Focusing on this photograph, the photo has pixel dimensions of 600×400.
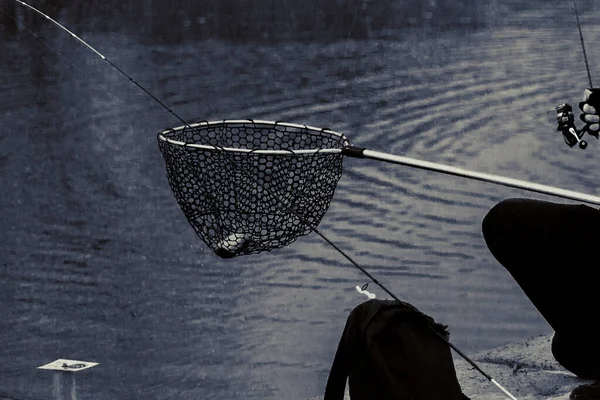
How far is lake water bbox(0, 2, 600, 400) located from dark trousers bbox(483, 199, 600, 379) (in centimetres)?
158

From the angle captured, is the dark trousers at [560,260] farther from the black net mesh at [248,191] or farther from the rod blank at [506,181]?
the black net mesh at [248,191]

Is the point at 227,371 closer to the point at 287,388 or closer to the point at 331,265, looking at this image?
the point at 287,388

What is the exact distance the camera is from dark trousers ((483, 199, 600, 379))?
4.11 ft

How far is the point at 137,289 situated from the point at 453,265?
1.16 m

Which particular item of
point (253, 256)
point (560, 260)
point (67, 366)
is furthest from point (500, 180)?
point (253, 256)

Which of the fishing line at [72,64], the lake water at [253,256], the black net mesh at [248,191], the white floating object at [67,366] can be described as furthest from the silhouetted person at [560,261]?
the fishing line at [72,64]

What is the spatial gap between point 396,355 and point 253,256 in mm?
2503

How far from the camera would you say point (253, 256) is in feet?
12.5

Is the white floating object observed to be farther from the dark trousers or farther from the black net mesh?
the dark trousers

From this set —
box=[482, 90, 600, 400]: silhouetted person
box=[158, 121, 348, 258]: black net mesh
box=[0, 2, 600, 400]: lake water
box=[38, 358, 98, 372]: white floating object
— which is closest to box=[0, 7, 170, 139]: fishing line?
box=[0, 2, 600, 400]: lake water

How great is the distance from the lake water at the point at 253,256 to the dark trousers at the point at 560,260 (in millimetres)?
1583

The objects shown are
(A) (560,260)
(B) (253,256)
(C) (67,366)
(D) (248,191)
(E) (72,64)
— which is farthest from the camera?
(E) (72,64)

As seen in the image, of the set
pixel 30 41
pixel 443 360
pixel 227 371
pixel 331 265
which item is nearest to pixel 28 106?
pixel 30 41

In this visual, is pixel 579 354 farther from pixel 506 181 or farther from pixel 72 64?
pixel 72 64
